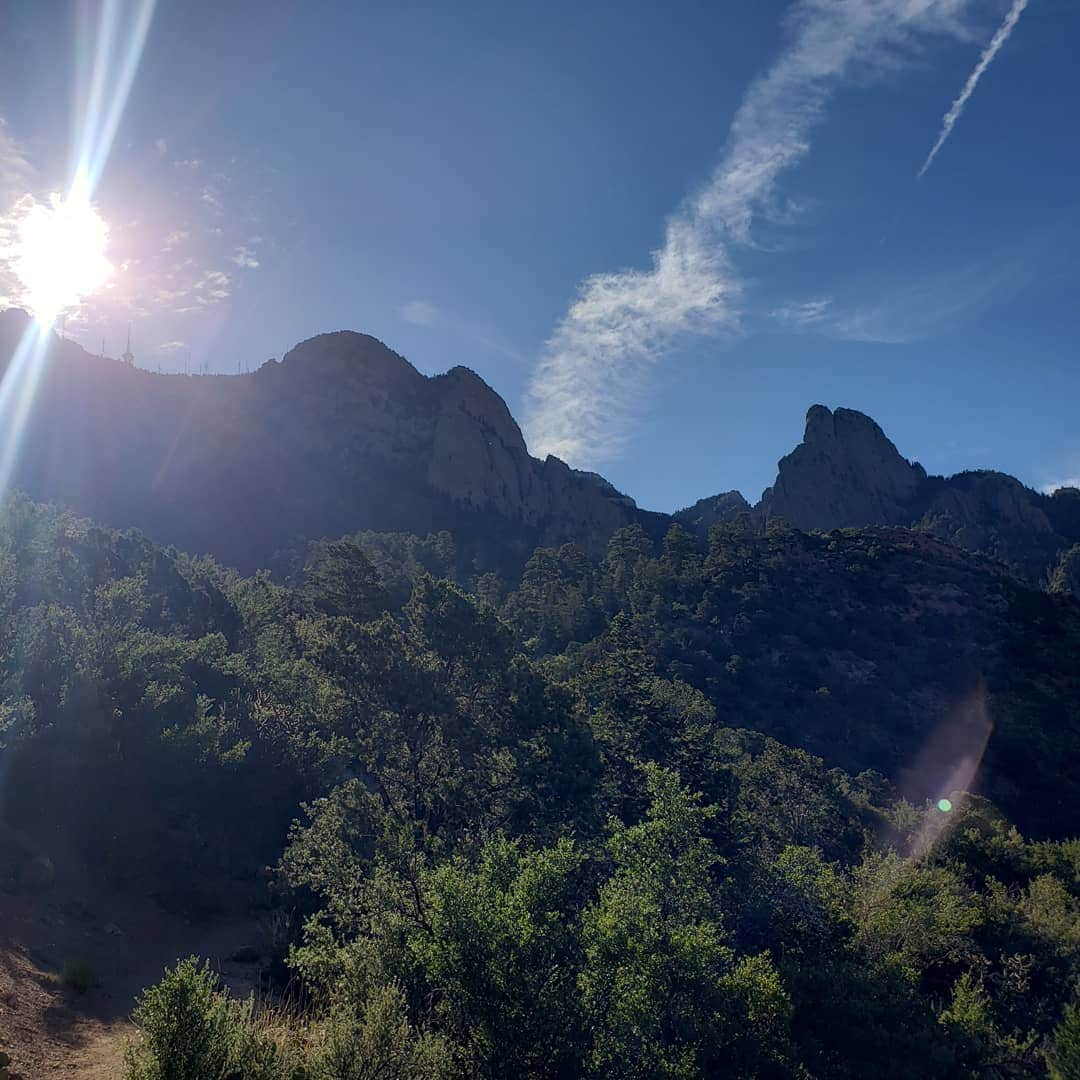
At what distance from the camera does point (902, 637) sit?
6538 centimetres

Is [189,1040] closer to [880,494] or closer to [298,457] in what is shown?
[298,457]

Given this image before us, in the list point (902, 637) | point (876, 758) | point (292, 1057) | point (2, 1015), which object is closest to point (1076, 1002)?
point (292, 1057)

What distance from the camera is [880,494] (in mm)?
132375

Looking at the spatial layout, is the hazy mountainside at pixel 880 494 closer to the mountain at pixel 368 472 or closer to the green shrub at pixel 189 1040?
the mountain at pixel 368 472

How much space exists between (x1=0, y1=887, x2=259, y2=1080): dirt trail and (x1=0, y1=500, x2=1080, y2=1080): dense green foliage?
3.73 ft

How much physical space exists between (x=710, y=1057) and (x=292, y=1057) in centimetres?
657

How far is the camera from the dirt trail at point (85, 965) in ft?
35.4

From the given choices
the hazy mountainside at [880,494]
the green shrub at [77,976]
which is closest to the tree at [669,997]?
the green shrub at [77,976]

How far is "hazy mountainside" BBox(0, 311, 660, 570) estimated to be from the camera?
273ft

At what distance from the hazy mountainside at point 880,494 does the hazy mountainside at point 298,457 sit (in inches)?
1224

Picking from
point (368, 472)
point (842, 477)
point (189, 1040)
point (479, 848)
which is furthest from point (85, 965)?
point (842, 477)

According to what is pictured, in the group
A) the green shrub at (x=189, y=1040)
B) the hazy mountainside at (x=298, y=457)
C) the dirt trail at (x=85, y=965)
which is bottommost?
the dirt trail at (x=85, y=965)

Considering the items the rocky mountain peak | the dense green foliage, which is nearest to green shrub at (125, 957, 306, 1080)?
the dense green foliage

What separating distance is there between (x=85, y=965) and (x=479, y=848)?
798 centimetres
